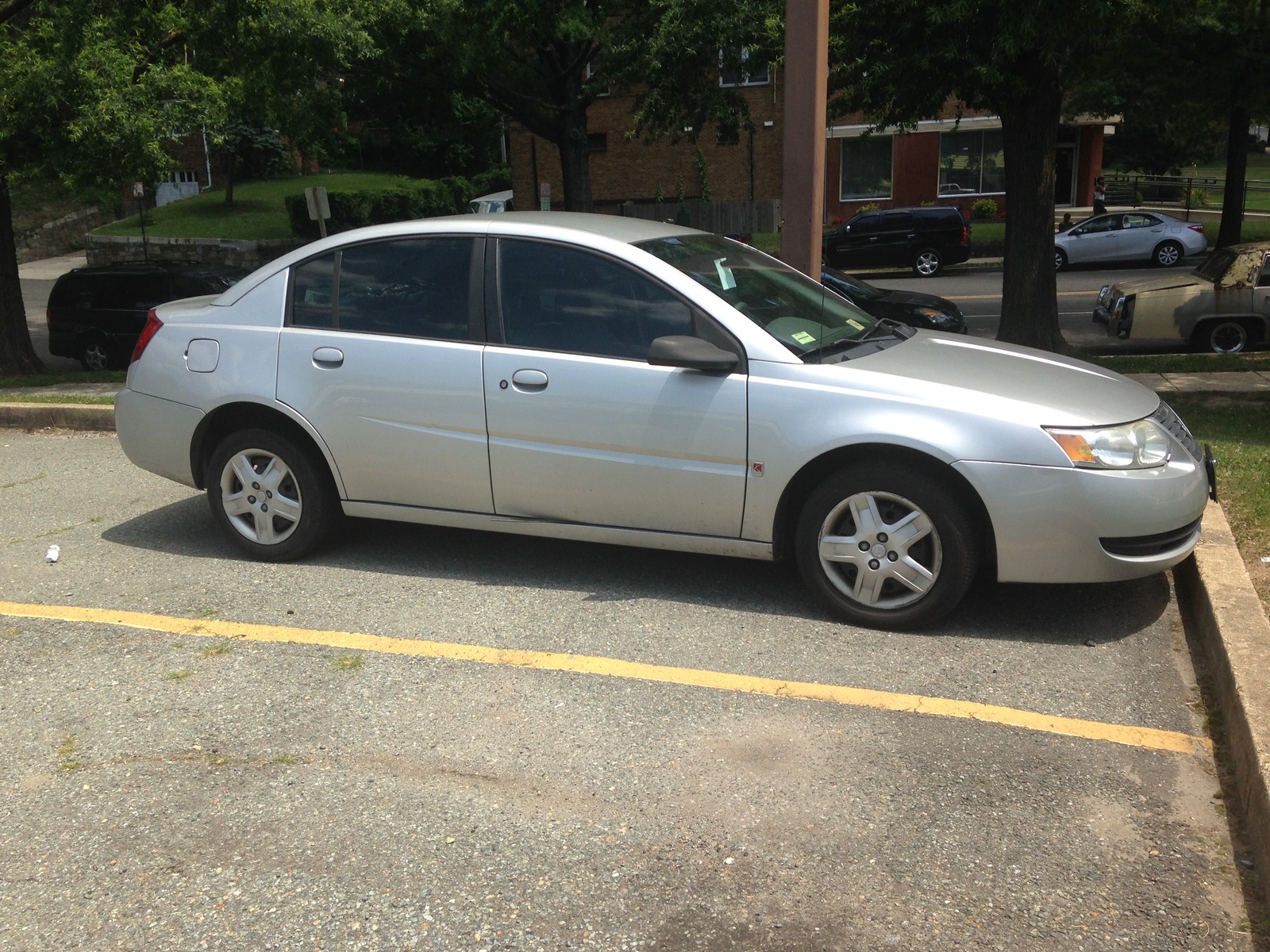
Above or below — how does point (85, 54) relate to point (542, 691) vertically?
above

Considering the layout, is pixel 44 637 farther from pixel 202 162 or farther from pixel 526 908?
pixel 202 162

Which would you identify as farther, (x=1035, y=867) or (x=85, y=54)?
(x=85, y=54)

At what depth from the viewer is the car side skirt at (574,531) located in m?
5.05

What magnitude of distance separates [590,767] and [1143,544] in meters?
2.39

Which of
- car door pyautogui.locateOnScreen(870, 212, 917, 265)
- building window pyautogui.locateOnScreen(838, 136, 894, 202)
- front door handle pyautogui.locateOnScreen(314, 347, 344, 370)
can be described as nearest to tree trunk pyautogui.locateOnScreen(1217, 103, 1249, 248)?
car door pyautogui.locateOnScreen(870, 212, 917, 265)

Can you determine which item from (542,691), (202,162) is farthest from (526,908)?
(202,162)

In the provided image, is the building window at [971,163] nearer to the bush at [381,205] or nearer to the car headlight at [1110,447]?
the bush at [381,205]

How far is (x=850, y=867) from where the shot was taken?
3242 mm

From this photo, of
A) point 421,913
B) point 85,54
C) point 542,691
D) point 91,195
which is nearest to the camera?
point 421,913

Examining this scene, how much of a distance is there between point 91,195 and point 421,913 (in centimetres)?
1548

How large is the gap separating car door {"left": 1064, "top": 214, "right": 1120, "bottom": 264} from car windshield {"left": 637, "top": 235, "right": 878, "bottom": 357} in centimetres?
2412

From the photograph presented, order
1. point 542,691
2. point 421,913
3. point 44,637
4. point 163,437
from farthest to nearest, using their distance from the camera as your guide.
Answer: point 163,437 < point 44,637 < point 542,691 < point 421,913

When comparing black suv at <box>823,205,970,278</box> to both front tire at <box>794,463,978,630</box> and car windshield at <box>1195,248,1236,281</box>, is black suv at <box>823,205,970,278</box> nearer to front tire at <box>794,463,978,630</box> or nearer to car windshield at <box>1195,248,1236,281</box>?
car windshield at <box>1195,248,1236,281</box>

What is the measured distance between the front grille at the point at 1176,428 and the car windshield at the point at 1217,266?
10112mm
